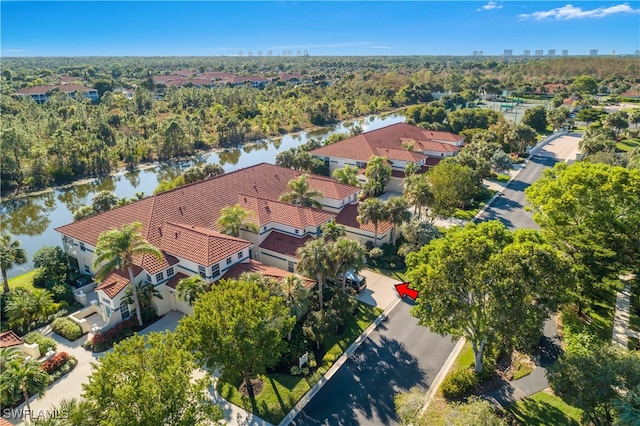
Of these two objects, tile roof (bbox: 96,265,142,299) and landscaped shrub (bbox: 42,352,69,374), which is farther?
tile roof (bbox: 96,265,142,299)

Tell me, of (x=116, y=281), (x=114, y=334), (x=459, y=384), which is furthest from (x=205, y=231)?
(x=459, y=384)

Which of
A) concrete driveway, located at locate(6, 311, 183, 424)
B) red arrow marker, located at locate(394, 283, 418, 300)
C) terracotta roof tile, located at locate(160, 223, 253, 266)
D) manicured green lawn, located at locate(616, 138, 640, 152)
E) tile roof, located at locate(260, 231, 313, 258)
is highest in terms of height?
terracotta roof tile, located at locate(160, 223, 253, 266)

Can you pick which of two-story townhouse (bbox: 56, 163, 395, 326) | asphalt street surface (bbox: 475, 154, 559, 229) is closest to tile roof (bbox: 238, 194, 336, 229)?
two-story townhouse (bbox: 56, 163, 395, 326)

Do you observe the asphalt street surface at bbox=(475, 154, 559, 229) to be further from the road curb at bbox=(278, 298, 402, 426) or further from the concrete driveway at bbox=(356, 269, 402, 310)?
the road curb at bbox=(278, 298, 402, 426)

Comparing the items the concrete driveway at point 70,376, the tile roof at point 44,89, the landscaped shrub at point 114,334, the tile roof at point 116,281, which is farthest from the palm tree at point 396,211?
the tile roof at point 44,89

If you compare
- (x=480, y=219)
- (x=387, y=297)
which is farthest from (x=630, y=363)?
(x=480, y=219)

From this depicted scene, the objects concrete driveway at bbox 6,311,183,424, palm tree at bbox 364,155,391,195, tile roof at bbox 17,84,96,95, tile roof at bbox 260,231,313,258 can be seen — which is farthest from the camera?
tile roof at bbox 17,84,96,95

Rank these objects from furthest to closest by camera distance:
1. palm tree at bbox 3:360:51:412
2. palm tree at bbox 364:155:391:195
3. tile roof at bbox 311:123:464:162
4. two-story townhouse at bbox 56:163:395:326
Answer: tile roof at bbox 311:123:464:162
palm tree at bbox 364:155:391:195
two-story townhouse at bbox 56:163:395:326
palm tree at bbox 3:360:51:412
